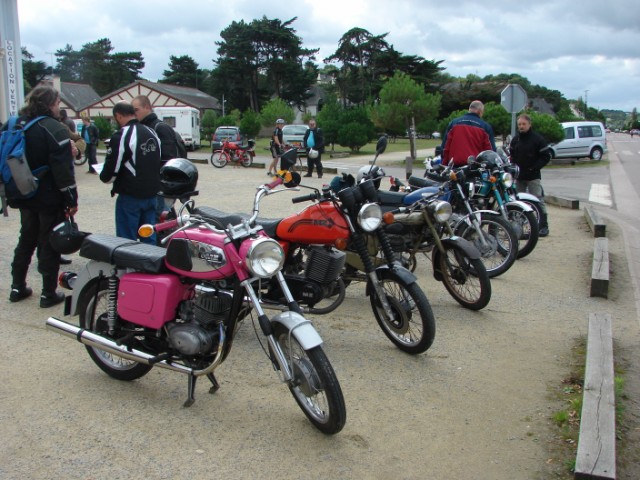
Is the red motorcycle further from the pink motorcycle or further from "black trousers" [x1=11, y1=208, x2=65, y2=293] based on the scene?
the pink motorcycle

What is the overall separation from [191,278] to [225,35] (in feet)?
267

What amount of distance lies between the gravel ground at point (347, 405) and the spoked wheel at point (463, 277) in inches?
5.9

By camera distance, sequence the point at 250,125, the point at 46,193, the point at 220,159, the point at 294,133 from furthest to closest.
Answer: the point at 250,125, the point at 294,133, the point at 220,159, the point at 46,193

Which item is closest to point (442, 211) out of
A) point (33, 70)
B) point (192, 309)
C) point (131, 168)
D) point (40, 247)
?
point (192, 309)

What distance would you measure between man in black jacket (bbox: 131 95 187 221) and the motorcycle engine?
294 cm

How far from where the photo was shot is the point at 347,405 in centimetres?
378

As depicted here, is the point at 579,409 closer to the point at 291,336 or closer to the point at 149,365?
the point at 291,336

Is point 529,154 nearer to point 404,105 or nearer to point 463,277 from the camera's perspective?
point 463,277

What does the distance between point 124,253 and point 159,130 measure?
3135 mm

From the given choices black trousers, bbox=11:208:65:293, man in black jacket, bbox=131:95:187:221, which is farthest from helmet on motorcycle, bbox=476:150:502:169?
black trousers, bbox=11:208:65:293

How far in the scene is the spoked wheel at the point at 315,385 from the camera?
319 cm

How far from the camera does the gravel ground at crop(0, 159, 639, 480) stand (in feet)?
10.2


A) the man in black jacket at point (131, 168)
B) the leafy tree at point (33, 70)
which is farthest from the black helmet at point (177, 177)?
the leafy tree at point (33, 70)

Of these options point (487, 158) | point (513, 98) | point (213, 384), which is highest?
point (513, 98)
